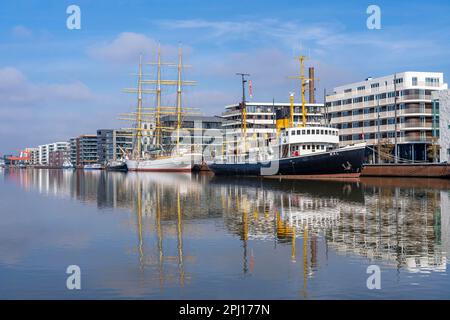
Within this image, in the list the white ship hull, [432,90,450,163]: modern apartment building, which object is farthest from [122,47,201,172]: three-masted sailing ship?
[432,90,450,163]: modern apartment building

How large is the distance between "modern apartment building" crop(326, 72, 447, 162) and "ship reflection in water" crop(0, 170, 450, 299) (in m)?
73.7

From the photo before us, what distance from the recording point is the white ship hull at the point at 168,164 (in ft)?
437

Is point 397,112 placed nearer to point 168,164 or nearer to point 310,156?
point 310,156

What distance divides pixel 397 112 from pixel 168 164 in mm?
58784

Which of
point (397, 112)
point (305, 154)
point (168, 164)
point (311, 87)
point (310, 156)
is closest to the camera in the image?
point (310, 156)

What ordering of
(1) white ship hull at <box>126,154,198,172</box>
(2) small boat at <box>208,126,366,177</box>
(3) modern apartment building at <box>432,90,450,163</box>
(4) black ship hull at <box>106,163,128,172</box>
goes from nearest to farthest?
(2) small boat at <box>208,126,366,177</box> < (3) modern apartment building at <box>432,90,450,163</box> < (1) white ship hull at <box>126,154,198,172</box> < (4) black ship hull at <box>106,163,128,172</box>

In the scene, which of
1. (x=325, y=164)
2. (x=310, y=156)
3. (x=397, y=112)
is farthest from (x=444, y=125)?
(x=310, y=156)

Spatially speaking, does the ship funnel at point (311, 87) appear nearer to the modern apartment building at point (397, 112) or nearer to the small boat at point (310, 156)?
the modern apartment building at point (397, 112)

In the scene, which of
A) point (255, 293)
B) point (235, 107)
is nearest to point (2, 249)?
point (255, 293)

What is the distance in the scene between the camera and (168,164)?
138m

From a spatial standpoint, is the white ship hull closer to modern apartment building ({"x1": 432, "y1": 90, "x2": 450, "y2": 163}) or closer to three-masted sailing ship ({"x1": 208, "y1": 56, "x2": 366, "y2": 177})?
three-masted sailing ship ({"x1": 208, "y1": 56, "x2": 366, "y2": 177})

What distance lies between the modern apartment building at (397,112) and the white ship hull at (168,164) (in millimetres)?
38213

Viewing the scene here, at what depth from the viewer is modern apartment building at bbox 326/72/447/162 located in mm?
105500
